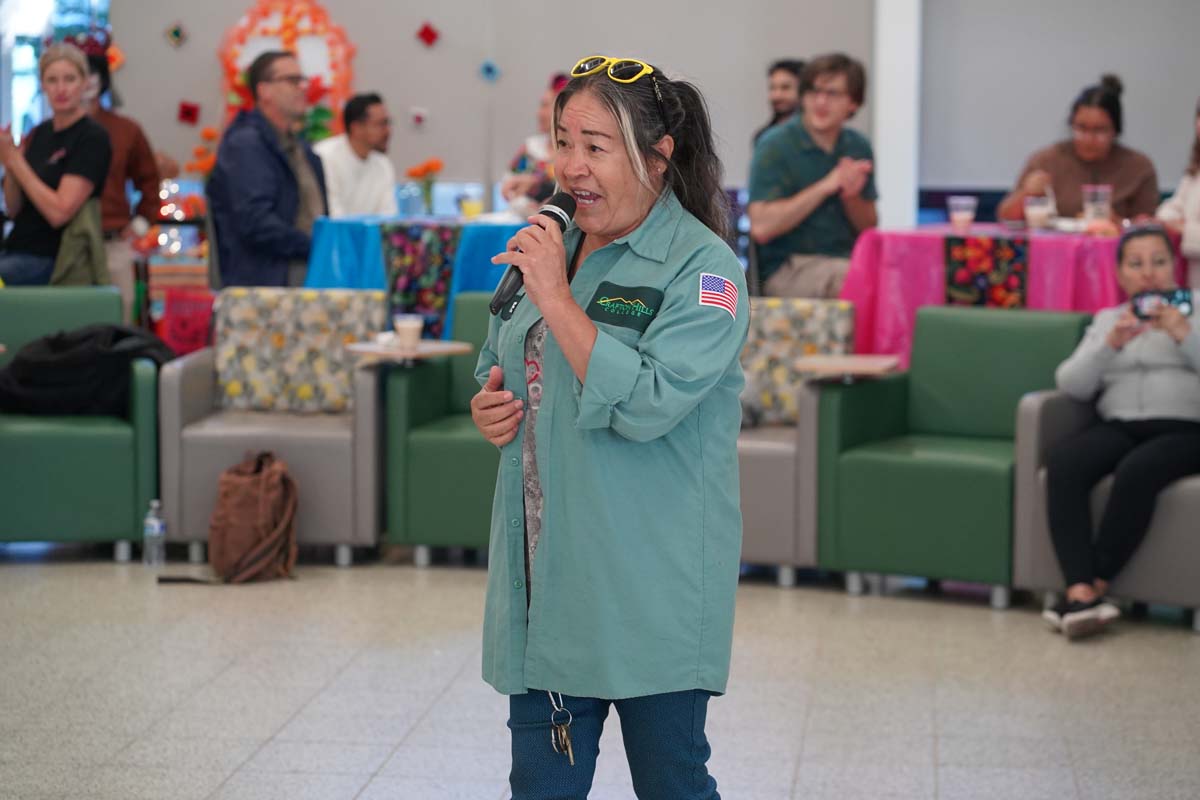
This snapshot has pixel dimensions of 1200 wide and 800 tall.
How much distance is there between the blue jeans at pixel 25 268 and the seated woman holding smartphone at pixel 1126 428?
3.92m

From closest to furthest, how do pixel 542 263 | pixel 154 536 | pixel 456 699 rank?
pixel 542 263
pixel 456 699
pixel 154 536

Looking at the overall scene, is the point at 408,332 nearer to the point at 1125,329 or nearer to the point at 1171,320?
the point at 1125,329

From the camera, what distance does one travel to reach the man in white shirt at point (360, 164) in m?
7.87

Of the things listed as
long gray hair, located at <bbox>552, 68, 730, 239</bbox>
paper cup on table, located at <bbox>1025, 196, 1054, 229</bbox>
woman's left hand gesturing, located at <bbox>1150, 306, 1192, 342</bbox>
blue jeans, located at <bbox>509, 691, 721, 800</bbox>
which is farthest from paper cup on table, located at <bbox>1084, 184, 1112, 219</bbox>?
blue jeans, located at <bbox>509, 691, 721, 800</bbox>

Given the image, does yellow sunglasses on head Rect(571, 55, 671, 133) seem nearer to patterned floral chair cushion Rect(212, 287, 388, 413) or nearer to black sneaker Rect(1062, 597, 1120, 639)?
black sneaker Rect(1062, 597, 1120, 639)

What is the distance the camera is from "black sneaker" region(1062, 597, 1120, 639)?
15.4ft

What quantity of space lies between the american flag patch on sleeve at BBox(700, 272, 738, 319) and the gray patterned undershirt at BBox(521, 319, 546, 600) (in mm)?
233

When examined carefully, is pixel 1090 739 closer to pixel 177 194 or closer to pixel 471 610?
pixel 471 610

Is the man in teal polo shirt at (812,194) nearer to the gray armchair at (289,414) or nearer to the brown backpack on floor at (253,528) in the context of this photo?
the gray armchair at (289,414)

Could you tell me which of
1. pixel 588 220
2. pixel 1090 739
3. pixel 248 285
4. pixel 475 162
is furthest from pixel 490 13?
pixel 588 220

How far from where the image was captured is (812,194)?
6.43 metres

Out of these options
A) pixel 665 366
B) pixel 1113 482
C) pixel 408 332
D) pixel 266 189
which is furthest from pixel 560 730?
pixel 266 189

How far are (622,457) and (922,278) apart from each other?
433 cm

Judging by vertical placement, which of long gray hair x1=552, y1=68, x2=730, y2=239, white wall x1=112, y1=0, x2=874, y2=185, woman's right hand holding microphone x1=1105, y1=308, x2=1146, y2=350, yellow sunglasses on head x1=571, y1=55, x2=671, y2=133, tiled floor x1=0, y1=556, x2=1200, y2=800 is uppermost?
white wall x1=112, y1=0, x2=874, y2=185
